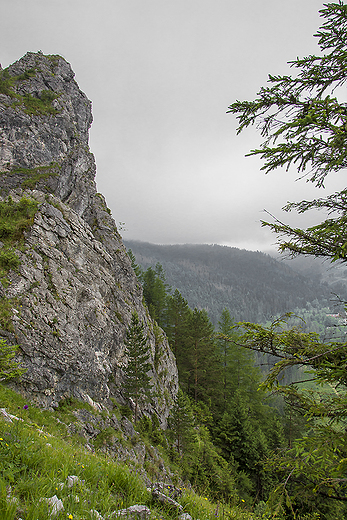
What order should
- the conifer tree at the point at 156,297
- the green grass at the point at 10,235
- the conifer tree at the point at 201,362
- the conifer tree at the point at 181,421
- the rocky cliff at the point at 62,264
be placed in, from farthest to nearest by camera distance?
the conifer tree at the point at 156,297
the conifer tree at the point at 201,362
the conifer tree at the point at 181,421
the rocky cliff at the point at 62,264
the green grass at the point at 10,235

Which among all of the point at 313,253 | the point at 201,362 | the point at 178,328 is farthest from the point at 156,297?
the point at 313,253

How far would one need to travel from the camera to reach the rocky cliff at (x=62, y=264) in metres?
12.7

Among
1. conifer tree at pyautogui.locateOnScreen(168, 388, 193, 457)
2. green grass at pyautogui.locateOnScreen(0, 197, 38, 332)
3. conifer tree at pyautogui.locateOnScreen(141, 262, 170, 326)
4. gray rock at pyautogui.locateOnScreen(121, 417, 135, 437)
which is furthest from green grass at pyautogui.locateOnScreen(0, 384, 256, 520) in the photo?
conifer tree at pyautogui.locateOnScreen(141, 262, 170, 326)

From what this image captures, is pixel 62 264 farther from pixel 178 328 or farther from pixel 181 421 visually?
pixel 178 328

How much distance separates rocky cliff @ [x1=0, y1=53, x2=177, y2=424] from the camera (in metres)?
12.7

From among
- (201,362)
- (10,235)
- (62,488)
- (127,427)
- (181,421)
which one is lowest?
(181,421)

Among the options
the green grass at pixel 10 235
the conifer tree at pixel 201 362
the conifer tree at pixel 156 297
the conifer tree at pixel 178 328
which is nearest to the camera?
the green grass at pixel 10 235

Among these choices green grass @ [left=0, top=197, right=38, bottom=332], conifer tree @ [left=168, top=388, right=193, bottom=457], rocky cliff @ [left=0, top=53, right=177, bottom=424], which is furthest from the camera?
conifer tree @ [left=168, top=388, right=193, bottom=457]

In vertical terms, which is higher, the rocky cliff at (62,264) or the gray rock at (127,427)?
the rocky cliff at (62,264)

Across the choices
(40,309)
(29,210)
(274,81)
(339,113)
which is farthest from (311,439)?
(29,210)

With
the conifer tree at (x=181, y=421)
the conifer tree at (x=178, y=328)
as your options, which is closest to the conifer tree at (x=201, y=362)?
the conifer tree at (x=178, y=328)

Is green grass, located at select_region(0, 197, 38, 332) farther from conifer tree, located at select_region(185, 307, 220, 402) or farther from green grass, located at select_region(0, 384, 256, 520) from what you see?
conifer tree, located at select_region(185, 307, 220, 402)

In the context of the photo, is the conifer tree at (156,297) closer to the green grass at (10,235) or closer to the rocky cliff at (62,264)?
the rocky cliff at (62,264)

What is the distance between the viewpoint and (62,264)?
17.0 m
